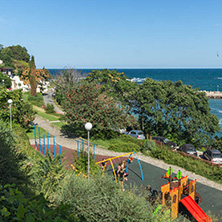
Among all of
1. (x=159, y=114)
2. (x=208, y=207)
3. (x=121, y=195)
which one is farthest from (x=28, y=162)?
(x=159, y=114)

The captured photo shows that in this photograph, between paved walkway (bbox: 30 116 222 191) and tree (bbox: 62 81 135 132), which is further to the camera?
tree (bbox: 62 81 135 132)

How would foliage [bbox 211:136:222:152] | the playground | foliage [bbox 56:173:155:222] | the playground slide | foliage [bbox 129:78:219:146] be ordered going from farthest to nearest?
foliage [bbox 211:136:222:152]
foliage [bbox 129:78:219:146]
the playground
the playground slide
foliage [bbox 56:173:155:222]

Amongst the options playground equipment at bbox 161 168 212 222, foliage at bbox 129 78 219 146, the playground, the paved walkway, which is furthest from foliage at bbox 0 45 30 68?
playground equipment at bbox 161 168 212 222

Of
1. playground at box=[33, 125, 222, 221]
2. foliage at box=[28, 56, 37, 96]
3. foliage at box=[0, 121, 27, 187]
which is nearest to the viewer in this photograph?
foliage at box=[0, 121, 27, 187]

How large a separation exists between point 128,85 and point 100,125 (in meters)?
14.0

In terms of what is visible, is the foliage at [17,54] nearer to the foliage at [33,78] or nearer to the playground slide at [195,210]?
the foliage at [33,78]

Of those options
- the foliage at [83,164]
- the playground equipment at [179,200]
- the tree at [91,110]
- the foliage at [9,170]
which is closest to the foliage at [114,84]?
the tree at [91,110]

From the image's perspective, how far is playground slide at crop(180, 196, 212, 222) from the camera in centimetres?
1078

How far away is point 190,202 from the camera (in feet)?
38.8

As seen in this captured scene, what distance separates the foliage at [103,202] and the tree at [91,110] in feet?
45.2

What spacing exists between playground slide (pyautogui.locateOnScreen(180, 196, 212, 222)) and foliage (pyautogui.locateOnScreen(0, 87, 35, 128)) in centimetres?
1780

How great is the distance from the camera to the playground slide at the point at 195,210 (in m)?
10.8

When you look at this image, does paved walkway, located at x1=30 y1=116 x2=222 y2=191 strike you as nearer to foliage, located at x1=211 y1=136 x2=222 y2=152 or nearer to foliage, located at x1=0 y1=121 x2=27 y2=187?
foliage, located at x1=211 y1=136 x2=222 y2=152

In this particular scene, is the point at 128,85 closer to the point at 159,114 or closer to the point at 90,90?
the point at 159,114
